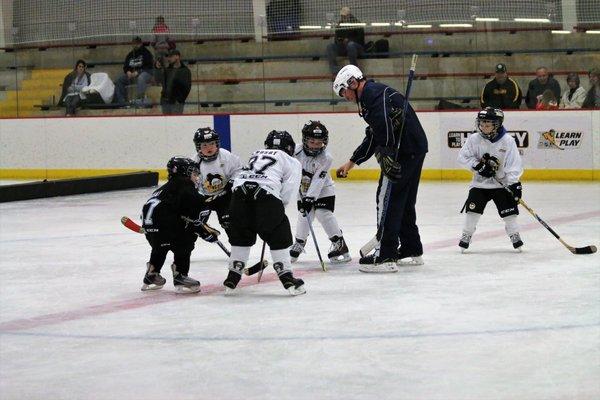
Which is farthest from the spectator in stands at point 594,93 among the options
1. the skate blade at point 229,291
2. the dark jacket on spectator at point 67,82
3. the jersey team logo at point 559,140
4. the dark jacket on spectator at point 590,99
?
the skate blade at point 229,291

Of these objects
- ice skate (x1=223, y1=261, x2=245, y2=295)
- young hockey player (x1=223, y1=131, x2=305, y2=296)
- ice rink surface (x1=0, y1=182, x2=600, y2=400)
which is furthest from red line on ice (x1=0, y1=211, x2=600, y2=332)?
young hockey player (x1=223, y1=131, x2=305, y2=296)

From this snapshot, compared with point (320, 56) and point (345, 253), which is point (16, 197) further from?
point (345, 253)

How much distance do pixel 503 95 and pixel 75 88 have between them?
5.78 meters

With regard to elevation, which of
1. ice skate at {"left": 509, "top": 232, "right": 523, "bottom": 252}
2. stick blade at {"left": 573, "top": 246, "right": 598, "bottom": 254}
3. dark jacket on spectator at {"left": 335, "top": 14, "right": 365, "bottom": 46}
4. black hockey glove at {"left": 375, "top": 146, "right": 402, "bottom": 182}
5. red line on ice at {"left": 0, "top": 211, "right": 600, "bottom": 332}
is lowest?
red line on ice at {"left": 0, "top": 211, "right": 600, "bottom": 332}

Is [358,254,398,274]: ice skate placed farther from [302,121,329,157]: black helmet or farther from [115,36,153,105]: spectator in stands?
[115,36,153,105]: spectator in stands

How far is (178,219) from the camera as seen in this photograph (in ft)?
22.3

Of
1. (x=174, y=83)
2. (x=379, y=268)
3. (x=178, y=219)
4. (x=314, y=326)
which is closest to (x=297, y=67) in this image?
(x=174, y=83)

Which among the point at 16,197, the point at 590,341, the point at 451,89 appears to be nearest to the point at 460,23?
the point at 451,89

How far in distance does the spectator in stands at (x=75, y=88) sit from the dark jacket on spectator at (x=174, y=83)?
1261 mm

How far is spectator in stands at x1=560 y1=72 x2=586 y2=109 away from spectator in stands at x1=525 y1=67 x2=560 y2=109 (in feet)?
0.50

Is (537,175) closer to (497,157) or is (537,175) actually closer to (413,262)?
(497,157)

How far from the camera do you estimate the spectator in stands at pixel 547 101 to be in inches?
532

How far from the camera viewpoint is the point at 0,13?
1580cm

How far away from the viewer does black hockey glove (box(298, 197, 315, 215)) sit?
777 cm
